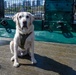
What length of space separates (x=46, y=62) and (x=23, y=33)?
0.93 meters

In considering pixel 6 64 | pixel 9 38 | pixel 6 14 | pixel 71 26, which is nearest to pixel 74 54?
pixel 71 26

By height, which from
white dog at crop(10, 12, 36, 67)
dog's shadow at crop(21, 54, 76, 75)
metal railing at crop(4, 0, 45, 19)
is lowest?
dog's shadow at crop(21, 54, 76, 75)

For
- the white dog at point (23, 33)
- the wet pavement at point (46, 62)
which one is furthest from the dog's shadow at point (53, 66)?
the white dog at point (23, 33)

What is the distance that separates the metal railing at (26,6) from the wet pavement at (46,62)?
1282 mm

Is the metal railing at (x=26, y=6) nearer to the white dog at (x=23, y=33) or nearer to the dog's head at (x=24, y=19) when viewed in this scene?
the white dog at (x=23, y=33)

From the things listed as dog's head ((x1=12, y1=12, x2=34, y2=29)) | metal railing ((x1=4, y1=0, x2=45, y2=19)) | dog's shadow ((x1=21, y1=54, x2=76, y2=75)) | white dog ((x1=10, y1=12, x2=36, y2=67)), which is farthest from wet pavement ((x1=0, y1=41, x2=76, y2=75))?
metal railing ((x1=4, y1=0, x2=45, y2=19))

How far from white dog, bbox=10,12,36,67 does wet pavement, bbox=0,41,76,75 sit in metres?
0.21

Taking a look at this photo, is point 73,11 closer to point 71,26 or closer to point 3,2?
point 71,26

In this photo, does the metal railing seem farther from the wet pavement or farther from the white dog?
the white dog

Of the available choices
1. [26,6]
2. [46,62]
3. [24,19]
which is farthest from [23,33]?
[26,6]

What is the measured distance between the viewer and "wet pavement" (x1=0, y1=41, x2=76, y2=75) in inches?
167

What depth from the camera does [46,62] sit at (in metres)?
4.89

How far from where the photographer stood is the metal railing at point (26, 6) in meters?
7.12

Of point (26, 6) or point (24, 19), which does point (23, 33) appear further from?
point (26, 6)
